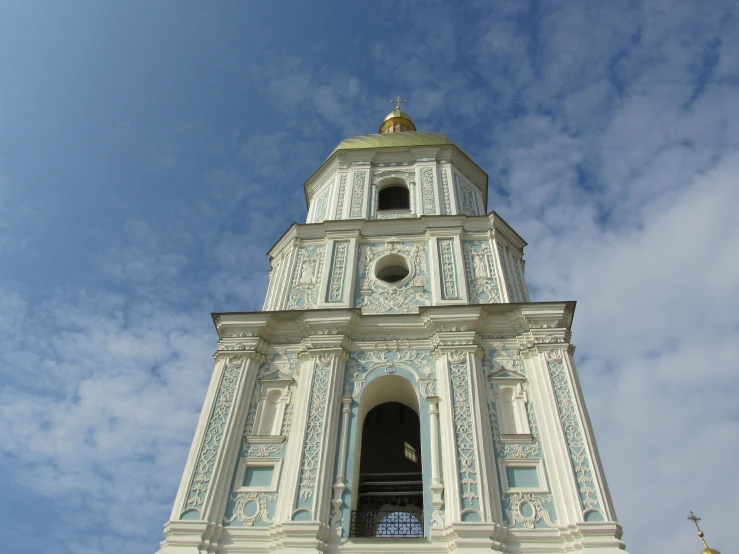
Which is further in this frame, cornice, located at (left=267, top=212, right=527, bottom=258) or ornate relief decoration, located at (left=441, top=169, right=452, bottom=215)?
ornate relief decoration, located at (left=441, top=169, right=452, bottom=215)

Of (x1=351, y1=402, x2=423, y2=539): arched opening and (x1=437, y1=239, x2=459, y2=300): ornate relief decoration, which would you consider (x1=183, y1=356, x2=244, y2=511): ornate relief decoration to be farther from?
(x1=437, y1=239, x2=459, y2=300): ornate relief decoration

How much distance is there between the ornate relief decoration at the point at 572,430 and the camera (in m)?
10.4

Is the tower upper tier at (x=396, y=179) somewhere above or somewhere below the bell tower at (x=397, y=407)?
above

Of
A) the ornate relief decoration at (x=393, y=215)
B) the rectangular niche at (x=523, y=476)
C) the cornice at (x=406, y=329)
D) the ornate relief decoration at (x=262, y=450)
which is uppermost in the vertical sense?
the ornate relief decoration at (x=393, y=215)

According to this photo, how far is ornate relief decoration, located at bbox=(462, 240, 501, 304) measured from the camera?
47.8 feet

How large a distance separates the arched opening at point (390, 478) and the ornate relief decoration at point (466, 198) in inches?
235

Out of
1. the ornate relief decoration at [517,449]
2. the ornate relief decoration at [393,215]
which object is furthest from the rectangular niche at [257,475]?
the ornate relief decoration at [393,215]

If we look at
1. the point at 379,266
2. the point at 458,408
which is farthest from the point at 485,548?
the point at 379,266

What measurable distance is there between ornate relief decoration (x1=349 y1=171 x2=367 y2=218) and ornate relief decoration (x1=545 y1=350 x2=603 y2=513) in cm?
713

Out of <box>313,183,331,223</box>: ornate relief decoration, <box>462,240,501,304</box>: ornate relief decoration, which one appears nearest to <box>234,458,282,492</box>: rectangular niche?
<box>462,240,501,304</box>: ornate relief decoration

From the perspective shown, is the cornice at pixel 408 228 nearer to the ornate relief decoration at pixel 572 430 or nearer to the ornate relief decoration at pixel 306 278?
the ornate relief decoration at pixel 306 278

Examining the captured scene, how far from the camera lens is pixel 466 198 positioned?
18.8 meters

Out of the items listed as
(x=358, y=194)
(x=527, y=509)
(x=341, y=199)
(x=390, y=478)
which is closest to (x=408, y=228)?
(x=358, y=194)

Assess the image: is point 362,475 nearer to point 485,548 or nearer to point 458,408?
point 458,408
